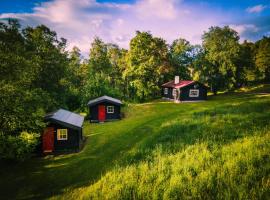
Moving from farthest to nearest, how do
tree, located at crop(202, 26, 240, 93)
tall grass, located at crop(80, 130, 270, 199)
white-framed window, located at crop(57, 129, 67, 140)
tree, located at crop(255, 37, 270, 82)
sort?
tree, located at crop(255, 37, 270, 82) < tree, located at crop(202, 26, 240, 93) < white-framed window, located at crop(57, 129, 67, 140) < tall grass, located at crop(80, 130, 270, 199)

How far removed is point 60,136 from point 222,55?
41068mm

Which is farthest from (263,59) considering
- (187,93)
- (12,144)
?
(12,144)

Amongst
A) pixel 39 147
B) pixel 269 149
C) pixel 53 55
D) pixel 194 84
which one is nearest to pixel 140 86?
pixel 194 84

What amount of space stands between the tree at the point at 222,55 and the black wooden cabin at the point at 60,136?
124ft

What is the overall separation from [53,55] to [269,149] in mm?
28604

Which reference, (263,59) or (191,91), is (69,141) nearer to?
(191,91)

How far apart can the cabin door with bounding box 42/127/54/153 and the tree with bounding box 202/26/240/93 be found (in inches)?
1553

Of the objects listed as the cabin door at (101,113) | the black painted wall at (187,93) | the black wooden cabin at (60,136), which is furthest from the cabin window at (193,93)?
the black wooden cabin at (60,136)

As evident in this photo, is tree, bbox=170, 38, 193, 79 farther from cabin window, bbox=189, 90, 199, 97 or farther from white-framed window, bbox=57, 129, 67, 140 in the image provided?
white-framed window, bbox=57, 129, 67, 140

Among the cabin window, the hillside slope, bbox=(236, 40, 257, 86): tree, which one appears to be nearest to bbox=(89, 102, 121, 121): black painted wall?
the hillside slope

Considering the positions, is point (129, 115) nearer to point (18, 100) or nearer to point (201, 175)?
point (18, 100)

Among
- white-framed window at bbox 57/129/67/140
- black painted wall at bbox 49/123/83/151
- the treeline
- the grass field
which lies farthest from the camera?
the treeline

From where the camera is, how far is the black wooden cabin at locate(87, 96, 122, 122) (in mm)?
30828

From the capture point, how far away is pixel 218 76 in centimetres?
4822
